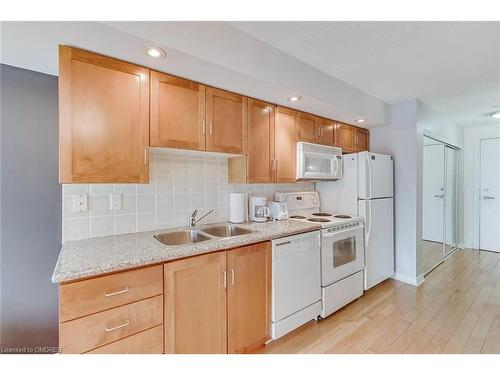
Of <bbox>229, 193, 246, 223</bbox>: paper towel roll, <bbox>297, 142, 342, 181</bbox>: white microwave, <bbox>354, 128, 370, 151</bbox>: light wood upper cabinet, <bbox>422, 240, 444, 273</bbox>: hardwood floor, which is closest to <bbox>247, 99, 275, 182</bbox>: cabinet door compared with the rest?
<bbox>229, 193, 246, 223</bbox>: paper towel roll

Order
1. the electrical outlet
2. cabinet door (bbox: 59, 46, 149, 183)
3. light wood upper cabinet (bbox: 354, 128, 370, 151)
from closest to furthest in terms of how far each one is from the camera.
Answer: cabinet door (bbox: 59, 46, 149, 183)
the electrical outlet
light wood upper cabinet (bbox: 354, 128, 370, 151)

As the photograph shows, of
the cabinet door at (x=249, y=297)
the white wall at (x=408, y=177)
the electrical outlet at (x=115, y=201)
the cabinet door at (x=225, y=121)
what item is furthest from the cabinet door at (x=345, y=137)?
the electrical outlet at (x=115, y=201)

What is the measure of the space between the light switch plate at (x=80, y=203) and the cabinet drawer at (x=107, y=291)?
71 cm

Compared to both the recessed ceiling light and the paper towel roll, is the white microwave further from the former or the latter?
the recessed ceiling light

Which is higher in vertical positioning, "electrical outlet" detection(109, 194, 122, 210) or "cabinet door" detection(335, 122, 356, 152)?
"cabinet door" detection(335, 122, 356, 152)

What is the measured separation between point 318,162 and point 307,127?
41 centimetres

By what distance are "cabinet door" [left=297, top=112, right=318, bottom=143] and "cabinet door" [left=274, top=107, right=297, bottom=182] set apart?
0.08 meters

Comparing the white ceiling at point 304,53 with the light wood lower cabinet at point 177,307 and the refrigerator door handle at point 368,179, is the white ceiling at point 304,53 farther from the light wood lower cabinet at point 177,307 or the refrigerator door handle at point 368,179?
the light wood lower cabinet at point 177,307

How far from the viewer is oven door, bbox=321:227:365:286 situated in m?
2.19

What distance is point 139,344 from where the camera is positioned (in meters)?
1.25

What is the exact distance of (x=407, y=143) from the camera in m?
2.97

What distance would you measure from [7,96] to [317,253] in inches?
101

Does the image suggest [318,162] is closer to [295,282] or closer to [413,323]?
[295,282]
